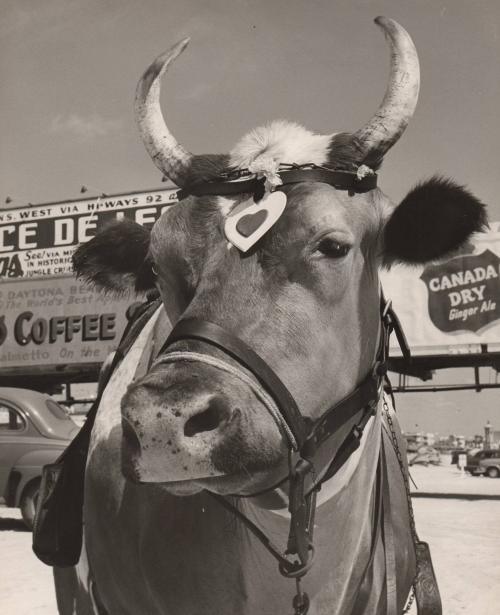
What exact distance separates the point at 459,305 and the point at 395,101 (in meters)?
14.7

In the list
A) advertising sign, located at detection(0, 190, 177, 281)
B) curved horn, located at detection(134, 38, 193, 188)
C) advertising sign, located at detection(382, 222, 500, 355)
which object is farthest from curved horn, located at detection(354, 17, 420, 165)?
advertising sign, located at detection(0, 190, 177, 281)

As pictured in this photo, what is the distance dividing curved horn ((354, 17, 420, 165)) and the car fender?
999 centimetres

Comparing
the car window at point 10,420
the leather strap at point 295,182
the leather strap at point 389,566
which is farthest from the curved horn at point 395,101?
the car window at point 10,420

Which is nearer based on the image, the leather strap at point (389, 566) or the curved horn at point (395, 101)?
the curved horn at point (395, 101)

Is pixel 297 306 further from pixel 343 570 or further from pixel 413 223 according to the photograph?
pixel 343 570

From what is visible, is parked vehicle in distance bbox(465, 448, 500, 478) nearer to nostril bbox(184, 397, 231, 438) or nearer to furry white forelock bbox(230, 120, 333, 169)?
furry white forelock bbox(230, 120, 333, 169)

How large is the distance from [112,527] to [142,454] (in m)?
Answer: 1.08

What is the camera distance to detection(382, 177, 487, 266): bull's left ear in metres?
2.58

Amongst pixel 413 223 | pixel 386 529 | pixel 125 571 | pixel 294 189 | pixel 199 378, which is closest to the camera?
pixel 199 378

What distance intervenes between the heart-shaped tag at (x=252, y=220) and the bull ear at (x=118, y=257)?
1.00 meters

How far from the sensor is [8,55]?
16.0 ft

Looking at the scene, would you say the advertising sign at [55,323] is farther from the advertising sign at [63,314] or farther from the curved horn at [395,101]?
the curved horn at [395,101]

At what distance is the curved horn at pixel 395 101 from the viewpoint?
2.50m

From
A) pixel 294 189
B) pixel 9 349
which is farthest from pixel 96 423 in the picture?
pixel 9 349
